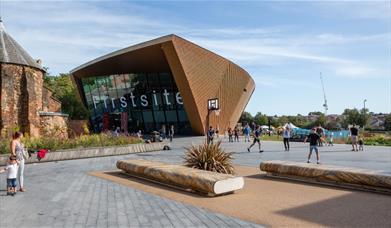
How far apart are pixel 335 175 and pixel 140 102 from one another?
3571cm

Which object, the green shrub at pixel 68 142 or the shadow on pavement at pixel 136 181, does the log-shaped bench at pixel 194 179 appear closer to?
the shadow on pavement at pixel 136 181

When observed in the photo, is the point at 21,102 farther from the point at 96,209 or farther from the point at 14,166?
the point at 96,209

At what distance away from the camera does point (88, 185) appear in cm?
1003

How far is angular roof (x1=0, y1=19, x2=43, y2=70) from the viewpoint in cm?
2518

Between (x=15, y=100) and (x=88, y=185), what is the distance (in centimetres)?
1794

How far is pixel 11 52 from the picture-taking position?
25984 millimetres

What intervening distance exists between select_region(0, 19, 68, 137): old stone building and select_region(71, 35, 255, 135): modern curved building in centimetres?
995

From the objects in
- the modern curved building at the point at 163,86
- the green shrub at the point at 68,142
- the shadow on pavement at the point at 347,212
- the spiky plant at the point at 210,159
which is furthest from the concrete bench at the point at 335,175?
the modern curved building at the point at 163,86

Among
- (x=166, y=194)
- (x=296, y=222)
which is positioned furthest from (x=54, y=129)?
(x=296, y=222)

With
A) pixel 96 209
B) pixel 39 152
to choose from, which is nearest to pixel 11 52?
pixel 39 152

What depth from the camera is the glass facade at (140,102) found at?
4116cm

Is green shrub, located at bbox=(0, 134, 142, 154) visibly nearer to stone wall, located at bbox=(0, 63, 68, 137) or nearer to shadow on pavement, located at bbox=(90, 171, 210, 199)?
stone wall, located at bbox=(0, 63, 68, 137)

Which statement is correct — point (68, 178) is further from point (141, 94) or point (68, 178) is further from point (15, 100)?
point (141, 94)

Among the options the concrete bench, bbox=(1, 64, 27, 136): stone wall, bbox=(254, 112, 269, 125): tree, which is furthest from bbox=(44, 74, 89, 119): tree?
bbox=(254, 112, 269, 125): tree
